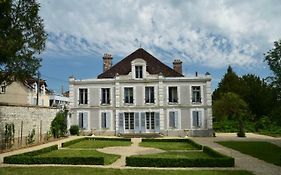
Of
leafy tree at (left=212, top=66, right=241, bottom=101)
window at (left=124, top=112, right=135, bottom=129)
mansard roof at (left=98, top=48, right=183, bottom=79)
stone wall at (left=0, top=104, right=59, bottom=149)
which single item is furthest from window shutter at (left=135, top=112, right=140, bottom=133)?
leafy tree at (left=212, top=66, right=241, bottom=101)

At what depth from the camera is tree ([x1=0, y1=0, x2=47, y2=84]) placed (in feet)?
54.2

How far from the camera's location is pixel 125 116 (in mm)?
34406

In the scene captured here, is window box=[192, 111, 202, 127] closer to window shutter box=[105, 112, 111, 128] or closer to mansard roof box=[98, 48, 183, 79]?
mansard roof box=[98, 48, 183, 79]

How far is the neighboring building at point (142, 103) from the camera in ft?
111

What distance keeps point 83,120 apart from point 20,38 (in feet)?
A: 59.8

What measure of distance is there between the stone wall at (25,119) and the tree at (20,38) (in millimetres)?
2568

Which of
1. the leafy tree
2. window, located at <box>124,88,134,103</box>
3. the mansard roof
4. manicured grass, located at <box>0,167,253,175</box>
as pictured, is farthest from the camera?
the leafy tree

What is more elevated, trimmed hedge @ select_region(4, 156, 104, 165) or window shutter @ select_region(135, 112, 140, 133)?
window shutter @ select_region(135, 112, 140, 133)

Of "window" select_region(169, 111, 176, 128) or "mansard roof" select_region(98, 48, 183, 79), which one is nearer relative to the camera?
"window" select_region(169, 111, 176, 128)

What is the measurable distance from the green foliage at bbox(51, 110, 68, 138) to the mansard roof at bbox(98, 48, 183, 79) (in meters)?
7.29

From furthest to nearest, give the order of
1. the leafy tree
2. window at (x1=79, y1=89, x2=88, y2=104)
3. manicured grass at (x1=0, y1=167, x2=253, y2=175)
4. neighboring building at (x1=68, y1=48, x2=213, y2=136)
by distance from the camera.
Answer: the leafy tree, window at (x1=79, y1=89, x2=88, y2=104), neighboring building at (x1=68, y1=48, x2=213, y2=136), manicured grass at (x1=0, y1=167, x2=253, y2=175)

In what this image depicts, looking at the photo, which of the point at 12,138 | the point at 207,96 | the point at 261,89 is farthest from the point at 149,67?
the point at 261,89

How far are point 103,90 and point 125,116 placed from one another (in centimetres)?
334

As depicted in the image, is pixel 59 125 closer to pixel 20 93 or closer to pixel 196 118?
pixel 196 118
